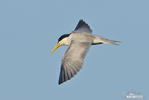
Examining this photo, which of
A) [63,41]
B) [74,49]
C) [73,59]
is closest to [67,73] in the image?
[73,59]

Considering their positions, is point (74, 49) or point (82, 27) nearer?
point (74, 49)

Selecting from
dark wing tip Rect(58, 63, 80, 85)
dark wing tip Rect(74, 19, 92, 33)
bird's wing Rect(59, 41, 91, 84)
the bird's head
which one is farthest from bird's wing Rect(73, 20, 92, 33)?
dark wing tip Rect(58, 63, 80, 85)

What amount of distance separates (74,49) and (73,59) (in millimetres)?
788

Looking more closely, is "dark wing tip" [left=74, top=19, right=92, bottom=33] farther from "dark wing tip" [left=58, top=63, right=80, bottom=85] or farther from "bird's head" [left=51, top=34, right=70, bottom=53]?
"dark wing tip" [left=58, top=63, right=80, bottom=85]

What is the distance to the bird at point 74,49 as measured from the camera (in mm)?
15586

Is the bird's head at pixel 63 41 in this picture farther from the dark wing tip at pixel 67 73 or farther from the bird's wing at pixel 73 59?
the dark wing tip at pixel 67 73

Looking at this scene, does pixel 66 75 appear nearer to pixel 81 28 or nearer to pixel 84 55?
pixel 84 55

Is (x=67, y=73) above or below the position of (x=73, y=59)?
below

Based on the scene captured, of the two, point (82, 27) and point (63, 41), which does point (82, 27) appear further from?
Answer: point (63, 41)

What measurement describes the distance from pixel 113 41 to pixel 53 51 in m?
2.28

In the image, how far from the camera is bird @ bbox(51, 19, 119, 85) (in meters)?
15.6

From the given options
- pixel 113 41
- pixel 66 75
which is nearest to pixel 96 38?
pixel 113 41

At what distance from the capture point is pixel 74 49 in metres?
16.9

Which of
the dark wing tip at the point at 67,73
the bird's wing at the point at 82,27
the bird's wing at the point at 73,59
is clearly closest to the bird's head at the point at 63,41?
the bird's wing at the point at 73,59
